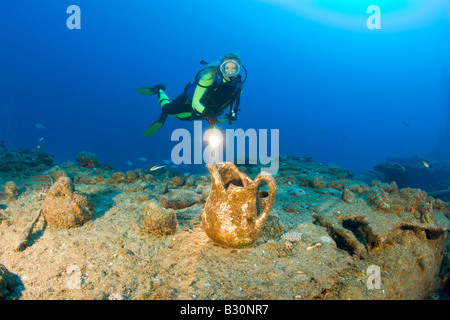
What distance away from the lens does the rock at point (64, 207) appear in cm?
336

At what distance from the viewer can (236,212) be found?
2771 millimetres

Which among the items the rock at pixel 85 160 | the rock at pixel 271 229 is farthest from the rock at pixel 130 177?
the rock at pixel 271 229

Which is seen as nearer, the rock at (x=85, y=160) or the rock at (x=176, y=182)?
the rock at (x=176, y=182)

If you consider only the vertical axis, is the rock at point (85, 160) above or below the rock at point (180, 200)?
above

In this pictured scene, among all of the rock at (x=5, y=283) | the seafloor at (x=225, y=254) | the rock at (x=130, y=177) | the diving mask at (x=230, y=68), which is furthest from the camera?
the rock at (x=130, y=177)

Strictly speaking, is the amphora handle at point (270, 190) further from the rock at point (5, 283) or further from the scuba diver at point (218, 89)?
the scuba diver at point (218, 89)

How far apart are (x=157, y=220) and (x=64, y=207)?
1.48m

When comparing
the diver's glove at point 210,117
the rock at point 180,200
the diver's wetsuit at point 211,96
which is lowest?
the rock at point 180,200

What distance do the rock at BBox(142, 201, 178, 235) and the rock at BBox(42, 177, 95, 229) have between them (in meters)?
1.07

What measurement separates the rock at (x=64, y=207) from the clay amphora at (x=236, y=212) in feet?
6.97

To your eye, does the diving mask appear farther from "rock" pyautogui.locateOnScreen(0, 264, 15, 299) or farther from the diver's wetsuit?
"rock" pyautogui.locateOnScreen(0, 264, 15, 299)
